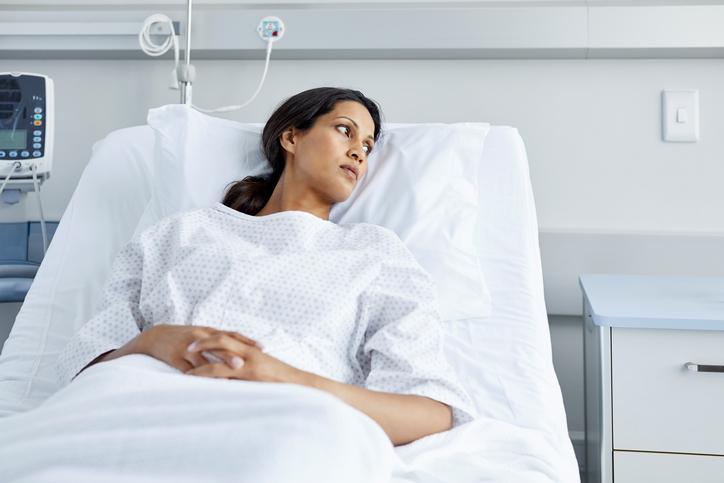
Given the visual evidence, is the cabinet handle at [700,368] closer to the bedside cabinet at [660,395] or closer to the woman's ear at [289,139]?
the bedside cabinet at [660,395]

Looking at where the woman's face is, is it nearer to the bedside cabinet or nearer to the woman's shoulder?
the woman's shoulder

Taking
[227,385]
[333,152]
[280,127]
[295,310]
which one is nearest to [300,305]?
[295,310]

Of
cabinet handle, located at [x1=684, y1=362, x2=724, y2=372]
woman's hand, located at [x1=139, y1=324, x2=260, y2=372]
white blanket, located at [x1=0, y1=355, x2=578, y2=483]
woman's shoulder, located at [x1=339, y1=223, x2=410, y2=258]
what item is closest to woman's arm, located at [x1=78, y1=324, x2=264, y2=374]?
woman's hand, located at [x1=139, y1=324, x2=260, y2=372]

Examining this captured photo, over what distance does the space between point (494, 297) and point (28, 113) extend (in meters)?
1.28

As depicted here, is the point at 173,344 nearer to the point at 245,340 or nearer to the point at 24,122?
the point at 245,340

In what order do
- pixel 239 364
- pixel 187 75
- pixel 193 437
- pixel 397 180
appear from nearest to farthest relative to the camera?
pixel 193 437 < pixel 239 364 < pixel 397 180 < pixel 187 75

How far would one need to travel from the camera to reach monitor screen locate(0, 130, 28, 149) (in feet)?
5.14

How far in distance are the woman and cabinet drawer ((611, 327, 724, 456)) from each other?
0.42 m

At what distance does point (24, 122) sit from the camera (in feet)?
5.17

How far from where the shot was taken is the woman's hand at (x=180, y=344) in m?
0.86

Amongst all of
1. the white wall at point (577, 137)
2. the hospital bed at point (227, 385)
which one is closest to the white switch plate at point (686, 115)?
the white wall at point (577, 137)

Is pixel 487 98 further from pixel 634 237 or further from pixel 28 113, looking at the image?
pixel 28 113

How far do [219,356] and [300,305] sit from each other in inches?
7.1

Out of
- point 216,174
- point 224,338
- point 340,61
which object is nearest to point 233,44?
point 340,61
